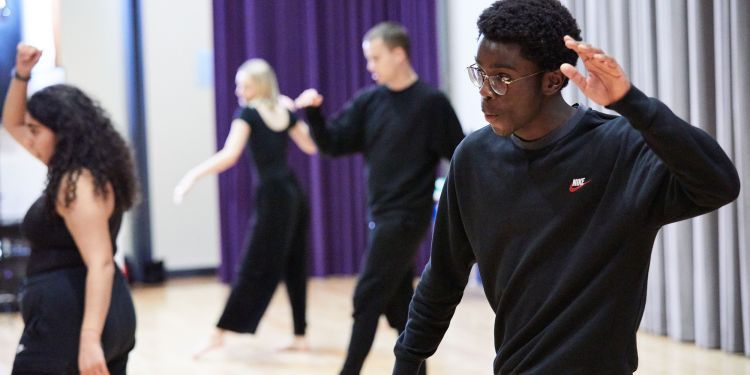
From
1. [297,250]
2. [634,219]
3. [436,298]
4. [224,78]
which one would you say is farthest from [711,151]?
[224,78]

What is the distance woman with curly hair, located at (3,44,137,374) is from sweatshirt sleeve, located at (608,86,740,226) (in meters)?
1.54

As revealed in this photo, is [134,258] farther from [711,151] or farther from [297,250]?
[711,151]

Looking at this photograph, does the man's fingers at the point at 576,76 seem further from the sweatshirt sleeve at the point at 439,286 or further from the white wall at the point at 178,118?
the white wall at the point at 178,118

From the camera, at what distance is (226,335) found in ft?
19.6

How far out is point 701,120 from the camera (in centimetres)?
488

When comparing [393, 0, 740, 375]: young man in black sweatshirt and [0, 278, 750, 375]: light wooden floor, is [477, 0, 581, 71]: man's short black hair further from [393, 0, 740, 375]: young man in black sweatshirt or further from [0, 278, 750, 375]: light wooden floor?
[0, 278, 750, 375]: light wooden floor

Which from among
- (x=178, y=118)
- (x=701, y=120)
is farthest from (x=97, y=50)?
(x=701, y=120)

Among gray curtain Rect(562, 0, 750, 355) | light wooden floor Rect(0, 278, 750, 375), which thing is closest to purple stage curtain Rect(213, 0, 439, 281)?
light wooden floor Rect(0, 278, 750, 375)

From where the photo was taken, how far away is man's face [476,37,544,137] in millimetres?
1783

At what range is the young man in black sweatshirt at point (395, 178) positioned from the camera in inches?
156

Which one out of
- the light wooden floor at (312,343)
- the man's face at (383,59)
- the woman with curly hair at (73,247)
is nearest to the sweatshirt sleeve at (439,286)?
the woman with curly hair at (73,247)

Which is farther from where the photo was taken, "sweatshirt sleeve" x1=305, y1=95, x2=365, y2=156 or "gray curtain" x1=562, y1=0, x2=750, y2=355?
"gray curtain" x1=562, y1=0, x2=750, y2=355

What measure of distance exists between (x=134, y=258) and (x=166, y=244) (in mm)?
333

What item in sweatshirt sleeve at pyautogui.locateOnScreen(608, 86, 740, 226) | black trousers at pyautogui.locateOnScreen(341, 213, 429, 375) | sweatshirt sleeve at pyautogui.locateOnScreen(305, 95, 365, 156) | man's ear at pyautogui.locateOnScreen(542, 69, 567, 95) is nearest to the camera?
sweatshirt sleeve at pyautogui.locateOnScreen(608, 86, 740, 226)
